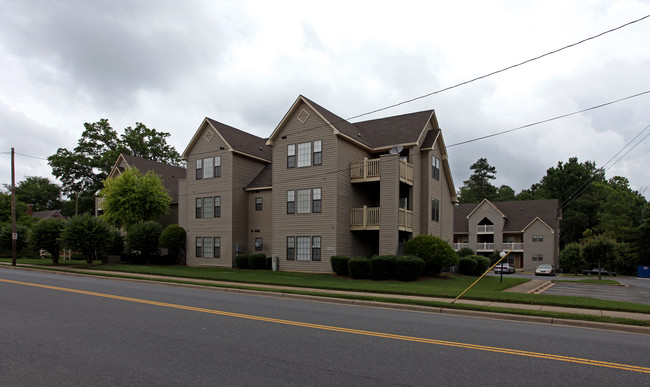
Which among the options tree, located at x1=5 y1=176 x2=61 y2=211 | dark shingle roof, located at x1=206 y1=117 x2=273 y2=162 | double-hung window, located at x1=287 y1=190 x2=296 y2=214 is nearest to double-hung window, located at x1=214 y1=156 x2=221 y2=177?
dark shingle roof, located at x1=206 y1=117 x2=273 y2=162

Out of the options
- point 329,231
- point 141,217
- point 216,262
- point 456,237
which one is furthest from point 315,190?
point 456,237

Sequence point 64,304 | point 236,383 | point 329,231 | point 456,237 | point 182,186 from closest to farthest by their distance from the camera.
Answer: point 236,383
point 64,304
point 329,231
point 182,186
point 456,237

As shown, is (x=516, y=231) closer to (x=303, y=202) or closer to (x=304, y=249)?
(x=304, y=249)

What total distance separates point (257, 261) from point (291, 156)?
7.28 metres

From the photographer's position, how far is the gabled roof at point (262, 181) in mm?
32312

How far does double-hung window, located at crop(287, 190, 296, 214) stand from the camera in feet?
95.1

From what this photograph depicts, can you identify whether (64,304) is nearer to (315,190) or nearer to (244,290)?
(244,290)

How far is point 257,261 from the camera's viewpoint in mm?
29984

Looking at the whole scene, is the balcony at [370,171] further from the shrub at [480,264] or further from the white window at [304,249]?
the shrub at [480,264]

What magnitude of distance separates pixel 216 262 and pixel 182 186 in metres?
7.35

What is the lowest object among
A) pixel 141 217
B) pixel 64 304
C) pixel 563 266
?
pixel 563 266

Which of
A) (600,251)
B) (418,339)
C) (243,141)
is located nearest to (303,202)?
(243,141)

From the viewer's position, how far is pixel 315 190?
28078 mm

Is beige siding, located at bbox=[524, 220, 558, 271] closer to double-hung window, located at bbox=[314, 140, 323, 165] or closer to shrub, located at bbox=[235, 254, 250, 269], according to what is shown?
double-hung window, located at bbox=[314, 140, 323, 165]
